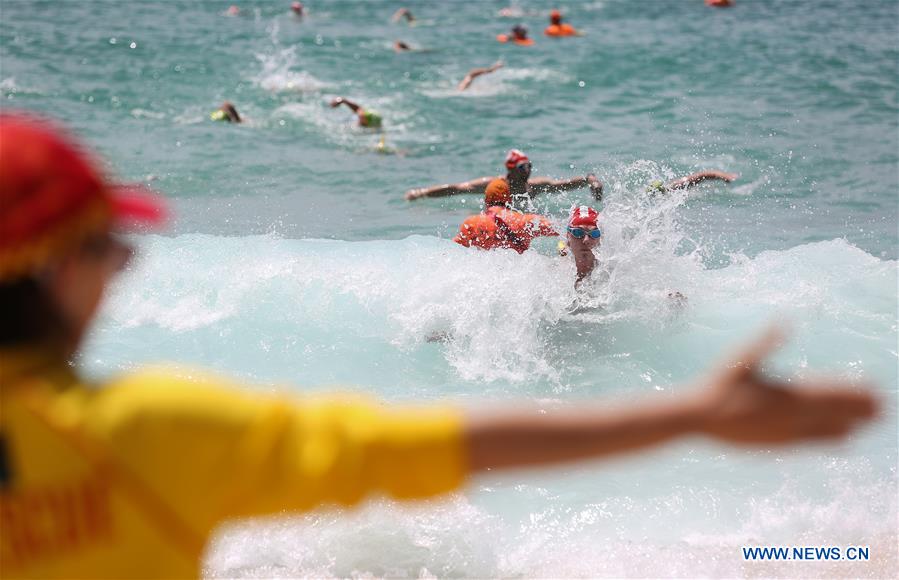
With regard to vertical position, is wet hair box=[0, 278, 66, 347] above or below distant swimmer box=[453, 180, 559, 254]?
above

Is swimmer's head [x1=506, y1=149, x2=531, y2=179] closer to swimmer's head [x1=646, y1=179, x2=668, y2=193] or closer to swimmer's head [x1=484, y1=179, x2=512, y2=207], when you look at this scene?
swimmer's head [x1=484, y1=179, x2=512, y2=207]

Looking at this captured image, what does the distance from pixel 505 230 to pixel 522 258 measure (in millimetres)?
471

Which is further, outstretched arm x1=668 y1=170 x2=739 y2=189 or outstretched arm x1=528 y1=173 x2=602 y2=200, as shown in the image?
outstretched arm x1=668 y1=170 x2=739 y2=189

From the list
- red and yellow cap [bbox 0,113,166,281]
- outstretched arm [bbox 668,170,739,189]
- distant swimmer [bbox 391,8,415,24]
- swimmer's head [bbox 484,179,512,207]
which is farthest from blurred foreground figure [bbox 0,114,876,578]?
distant swimmer [bbox 391,8,415,24]

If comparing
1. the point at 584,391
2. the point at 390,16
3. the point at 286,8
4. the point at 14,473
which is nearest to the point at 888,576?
the point at 584,391

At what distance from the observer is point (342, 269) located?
27.5 feet

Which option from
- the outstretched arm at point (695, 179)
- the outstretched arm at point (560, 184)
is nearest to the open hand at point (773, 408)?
the outstretched arm at point (560, 184)

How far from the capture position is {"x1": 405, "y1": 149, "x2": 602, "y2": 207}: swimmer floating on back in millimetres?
8695

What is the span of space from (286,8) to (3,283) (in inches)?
1095

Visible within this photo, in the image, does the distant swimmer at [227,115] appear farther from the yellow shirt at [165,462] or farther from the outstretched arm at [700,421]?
the outstretched arm at [700,421]

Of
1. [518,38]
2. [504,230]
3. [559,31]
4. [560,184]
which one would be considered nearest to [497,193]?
[504,230]

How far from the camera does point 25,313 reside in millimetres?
1391

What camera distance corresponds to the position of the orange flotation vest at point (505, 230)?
800 cm

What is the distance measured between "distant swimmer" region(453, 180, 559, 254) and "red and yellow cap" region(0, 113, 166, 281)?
664 cm
